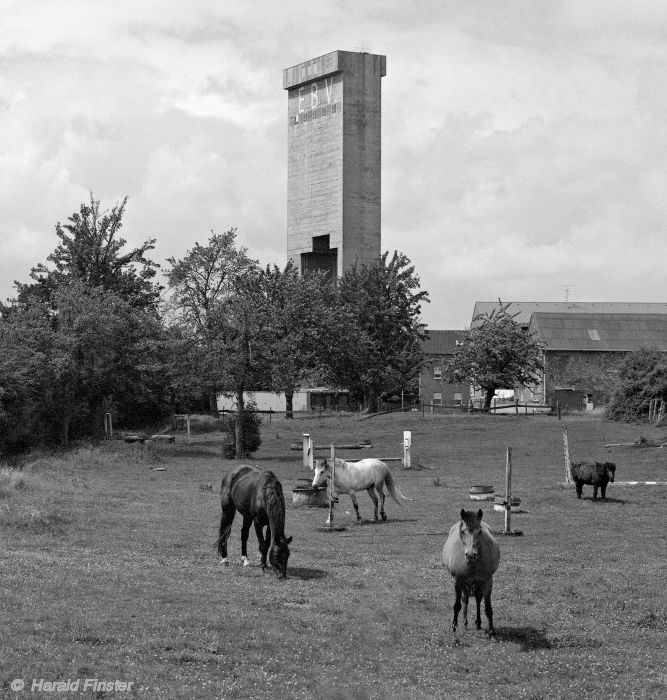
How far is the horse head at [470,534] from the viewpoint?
45.9 ft

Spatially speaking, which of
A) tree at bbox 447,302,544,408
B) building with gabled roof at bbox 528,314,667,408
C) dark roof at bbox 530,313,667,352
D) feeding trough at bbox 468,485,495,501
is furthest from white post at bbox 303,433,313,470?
dark roof at bbox 530,313,667,352

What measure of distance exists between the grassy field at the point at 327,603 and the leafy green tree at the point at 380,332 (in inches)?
2223

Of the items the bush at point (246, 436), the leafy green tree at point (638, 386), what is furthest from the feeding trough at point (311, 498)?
the leafy green tree at point (638, 386)

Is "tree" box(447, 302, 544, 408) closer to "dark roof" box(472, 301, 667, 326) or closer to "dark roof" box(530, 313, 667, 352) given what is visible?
"dark roof" box(530, 313, 667, 352)

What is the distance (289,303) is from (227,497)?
224ft

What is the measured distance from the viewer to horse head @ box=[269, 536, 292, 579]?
18.6 m

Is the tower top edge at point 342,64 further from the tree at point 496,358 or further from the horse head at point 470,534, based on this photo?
the horse head at point 470,534

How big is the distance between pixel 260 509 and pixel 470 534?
251 inches

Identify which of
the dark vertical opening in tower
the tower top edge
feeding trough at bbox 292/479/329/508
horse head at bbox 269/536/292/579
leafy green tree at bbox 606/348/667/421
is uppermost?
the tower top edge

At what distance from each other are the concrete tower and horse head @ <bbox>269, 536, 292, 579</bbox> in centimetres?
10035

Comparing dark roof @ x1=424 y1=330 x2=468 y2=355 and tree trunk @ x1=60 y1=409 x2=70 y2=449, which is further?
dark roof @ x1=424 y1=330 x2=468 y2=355

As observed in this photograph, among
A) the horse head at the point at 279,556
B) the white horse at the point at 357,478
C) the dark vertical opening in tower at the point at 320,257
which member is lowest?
the horse head at the point at 279,556

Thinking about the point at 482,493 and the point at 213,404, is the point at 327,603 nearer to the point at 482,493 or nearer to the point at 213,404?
the point at 482,493

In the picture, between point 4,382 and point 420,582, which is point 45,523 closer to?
point 420,582
